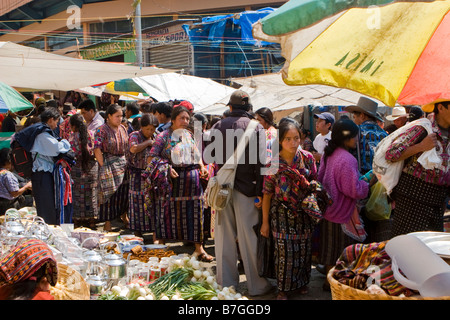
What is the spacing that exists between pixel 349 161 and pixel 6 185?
525 cm

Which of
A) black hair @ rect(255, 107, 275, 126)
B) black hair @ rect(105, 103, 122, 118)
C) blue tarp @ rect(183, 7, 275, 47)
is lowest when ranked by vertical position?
black hair @ rect(255, 107, 275, 126)

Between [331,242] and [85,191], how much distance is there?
413 centimetres

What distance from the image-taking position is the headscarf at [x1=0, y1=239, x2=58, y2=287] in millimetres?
2771

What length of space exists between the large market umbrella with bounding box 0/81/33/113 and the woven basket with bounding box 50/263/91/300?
364 cm

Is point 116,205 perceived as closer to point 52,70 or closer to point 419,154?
point 52,70

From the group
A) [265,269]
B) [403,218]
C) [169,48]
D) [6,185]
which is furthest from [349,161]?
[169,48]

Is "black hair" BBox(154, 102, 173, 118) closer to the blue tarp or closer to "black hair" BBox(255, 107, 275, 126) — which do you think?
"black hair" BBox(255, 107, 275, 126)

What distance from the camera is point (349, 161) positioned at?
4629 mm

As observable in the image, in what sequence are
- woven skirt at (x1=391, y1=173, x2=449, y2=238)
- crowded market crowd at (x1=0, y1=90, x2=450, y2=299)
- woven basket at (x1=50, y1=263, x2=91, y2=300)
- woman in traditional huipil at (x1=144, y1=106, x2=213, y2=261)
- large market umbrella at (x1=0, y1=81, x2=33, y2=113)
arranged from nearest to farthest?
woven basket at (x1=50, y1=263, x2=91, y2=300), woven skirt at (x1=391, y1=173, x2=449, y2=238), crowded market crowd at (x1=0, y1=90, x2=450, y2=299), woman in traditional huipil at (x1=144, y1=106, x2=213, y2=261), large market umbrella at (x1=0, y1=81, x2=33, y2=113)

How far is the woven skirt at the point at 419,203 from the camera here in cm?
391

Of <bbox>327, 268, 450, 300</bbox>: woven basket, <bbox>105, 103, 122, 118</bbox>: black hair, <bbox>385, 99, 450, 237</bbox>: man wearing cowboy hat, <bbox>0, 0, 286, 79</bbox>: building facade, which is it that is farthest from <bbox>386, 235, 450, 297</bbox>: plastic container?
<bbox>0, 0, 286, 79</bbox>: building facade

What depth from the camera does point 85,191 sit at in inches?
297

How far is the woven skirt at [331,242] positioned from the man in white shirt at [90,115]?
4.24 meters

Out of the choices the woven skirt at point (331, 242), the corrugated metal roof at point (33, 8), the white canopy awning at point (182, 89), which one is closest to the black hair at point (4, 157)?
the white canopy awning at point (182, 89)
